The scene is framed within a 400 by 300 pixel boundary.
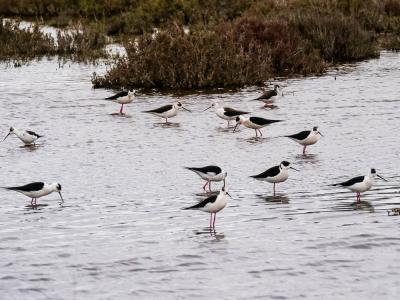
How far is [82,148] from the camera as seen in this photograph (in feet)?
55.8

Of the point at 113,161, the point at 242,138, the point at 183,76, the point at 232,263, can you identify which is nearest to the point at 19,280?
the point at 232,263

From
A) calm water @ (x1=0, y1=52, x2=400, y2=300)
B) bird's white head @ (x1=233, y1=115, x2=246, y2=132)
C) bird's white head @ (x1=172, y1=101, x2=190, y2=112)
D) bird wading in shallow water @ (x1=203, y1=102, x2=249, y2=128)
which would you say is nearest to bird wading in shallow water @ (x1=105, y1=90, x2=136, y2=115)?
calm water @ (x1=0, y1=52, x2=400, y2=300)

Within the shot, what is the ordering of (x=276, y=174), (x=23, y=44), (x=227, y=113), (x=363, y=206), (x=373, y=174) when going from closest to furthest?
(x=363, y=206) → (x=373, y=174) → (x=276, y=174) → (x=227, y=113) → (x=23, y=44)

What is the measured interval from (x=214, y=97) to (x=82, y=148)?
21.8 ft

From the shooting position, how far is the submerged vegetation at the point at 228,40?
24156 mm

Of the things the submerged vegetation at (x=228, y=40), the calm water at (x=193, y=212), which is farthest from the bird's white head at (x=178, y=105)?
the submerged vegetation at (x=228, y=40)

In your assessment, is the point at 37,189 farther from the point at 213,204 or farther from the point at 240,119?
the point at 240,119

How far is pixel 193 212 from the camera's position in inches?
484

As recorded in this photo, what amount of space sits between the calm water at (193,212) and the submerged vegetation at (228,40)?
241cm

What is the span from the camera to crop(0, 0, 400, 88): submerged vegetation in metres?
24.2

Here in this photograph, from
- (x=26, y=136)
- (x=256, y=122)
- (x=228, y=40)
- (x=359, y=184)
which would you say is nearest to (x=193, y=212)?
(x=359, y=184)

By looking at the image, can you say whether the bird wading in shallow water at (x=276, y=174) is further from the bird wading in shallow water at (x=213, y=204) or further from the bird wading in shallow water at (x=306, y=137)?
the bird wading in shallow water at (x=306, y=137)

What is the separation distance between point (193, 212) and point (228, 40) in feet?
43.6

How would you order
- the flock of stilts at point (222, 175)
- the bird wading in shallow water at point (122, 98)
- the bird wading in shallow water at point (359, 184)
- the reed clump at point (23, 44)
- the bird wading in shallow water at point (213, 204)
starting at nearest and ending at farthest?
1. the bird wading in shallow water at point (213, 204)
2. the flock of stilts at point (222, 175)
3. the bird wading in shallow water at point (359, 184)
4. the bird wading in shallow water at point (122, 98)
5. the reed clump at point (23, 44)
